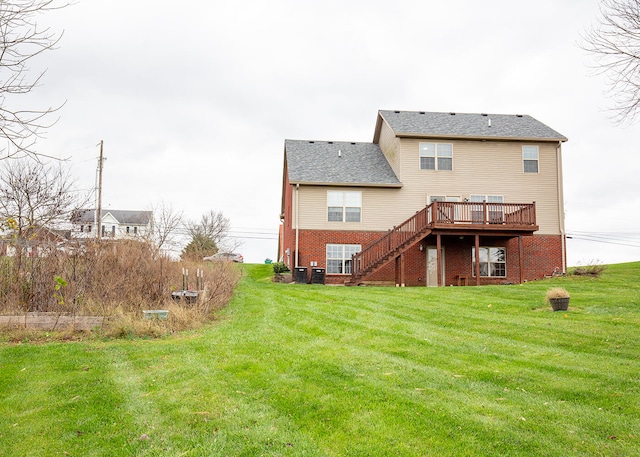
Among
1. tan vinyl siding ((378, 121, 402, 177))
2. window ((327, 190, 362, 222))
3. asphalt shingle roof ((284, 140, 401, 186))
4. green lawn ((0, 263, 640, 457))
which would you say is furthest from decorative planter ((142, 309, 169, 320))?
tan vinyl siding ((378, 121, 402, 177))

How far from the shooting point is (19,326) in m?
8.88

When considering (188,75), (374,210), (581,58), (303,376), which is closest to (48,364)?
(303,376)

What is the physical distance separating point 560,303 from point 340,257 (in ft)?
39.0

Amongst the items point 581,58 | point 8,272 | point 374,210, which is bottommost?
point 8,272

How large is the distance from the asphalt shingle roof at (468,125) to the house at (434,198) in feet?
0.25

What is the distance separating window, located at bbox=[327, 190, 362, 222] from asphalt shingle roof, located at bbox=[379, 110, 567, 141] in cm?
376

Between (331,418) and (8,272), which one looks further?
(8,272)

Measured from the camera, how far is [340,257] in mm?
22328

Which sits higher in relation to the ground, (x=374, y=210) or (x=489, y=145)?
(x=489, y=145)

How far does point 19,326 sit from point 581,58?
1367cm

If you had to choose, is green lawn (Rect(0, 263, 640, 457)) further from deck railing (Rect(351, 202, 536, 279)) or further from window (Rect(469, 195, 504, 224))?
window (Rect(469, 195, 504, 224))

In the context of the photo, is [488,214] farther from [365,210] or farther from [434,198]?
[365,210]

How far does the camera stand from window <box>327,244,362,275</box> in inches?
874

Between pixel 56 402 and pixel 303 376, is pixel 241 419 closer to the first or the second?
pixel 303 376
